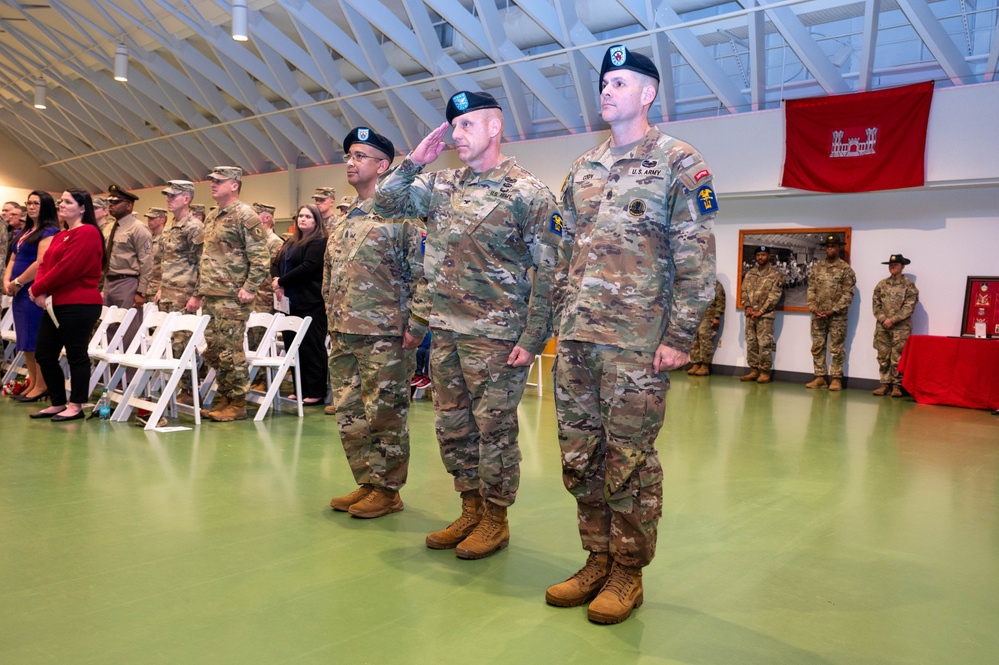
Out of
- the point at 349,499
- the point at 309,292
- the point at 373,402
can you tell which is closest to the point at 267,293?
the point at 309,292

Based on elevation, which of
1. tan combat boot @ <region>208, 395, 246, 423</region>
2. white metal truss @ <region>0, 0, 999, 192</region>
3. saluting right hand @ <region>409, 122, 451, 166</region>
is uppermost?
white metal truss @ <region>0, 0, 999, 192</region>

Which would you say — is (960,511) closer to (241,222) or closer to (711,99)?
(241,222)

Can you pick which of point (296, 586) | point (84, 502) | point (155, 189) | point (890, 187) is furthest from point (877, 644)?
point (155, 189)

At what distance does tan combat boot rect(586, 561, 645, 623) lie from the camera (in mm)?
2443

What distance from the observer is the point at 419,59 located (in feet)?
40.2

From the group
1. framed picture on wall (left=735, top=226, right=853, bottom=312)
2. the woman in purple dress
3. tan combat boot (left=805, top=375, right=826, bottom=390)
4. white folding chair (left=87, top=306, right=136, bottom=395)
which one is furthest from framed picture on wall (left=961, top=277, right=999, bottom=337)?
the woman in purple dress

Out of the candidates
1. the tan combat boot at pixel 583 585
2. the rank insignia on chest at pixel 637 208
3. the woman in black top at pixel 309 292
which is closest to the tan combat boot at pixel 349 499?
the tan combat boot at pixel 583 585

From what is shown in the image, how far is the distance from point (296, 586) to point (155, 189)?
22.3m

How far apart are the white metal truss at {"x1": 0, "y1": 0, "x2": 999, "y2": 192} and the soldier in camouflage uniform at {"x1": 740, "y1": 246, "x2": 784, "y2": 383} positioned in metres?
2.28

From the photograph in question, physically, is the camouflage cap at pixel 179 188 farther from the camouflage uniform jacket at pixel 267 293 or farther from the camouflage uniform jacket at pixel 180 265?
the camouflage uniform jacket at pixel 267 293

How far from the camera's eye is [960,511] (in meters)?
4.02

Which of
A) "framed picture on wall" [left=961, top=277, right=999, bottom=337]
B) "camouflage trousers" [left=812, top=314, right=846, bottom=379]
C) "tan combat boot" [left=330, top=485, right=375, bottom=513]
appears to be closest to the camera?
"tan combat boot" [left=330, top=485, right=375, bottom=513]

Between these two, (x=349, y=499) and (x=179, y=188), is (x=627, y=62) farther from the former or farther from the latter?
(x=179, y=188)

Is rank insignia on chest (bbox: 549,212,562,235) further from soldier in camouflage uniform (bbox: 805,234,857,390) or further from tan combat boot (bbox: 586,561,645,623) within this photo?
soldier in camouflage uniform (bbox: 805,234,857,390)
